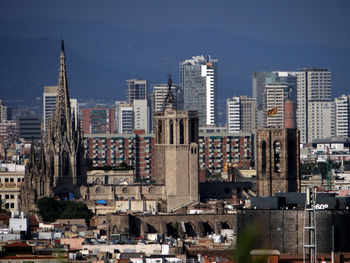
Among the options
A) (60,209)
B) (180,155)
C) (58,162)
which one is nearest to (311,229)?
(60,209)

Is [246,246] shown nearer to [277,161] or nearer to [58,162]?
[277,161]

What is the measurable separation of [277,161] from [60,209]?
17224 mm

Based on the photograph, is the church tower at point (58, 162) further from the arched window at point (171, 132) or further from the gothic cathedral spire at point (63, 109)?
the arched window at point (171, 132)

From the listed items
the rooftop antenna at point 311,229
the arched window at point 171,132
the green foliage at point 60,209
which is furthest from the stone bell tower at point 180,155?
the rooftop antenna at point 311,229

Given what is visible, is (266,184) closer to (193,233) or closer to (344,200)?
(193,233)

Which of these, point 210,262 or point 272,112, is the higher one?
point 272,112

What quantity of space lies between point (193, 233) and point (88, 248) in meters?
27.7

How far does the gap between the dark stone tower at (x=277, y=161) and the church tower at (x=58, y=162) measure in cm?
2011

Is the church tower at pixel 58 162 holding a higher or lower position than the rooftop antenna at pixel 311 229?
higher

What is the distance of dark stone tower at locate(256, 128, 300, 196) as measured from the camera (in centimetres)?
13088

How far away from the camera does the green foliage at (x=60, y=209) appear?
13061 cm

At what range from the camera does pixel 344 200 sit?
79.9 m

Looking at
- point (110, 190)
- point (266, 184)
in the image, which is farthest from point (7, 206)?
point (266, 184)

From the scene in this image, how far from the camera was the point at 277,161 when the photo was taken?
5231 inches
